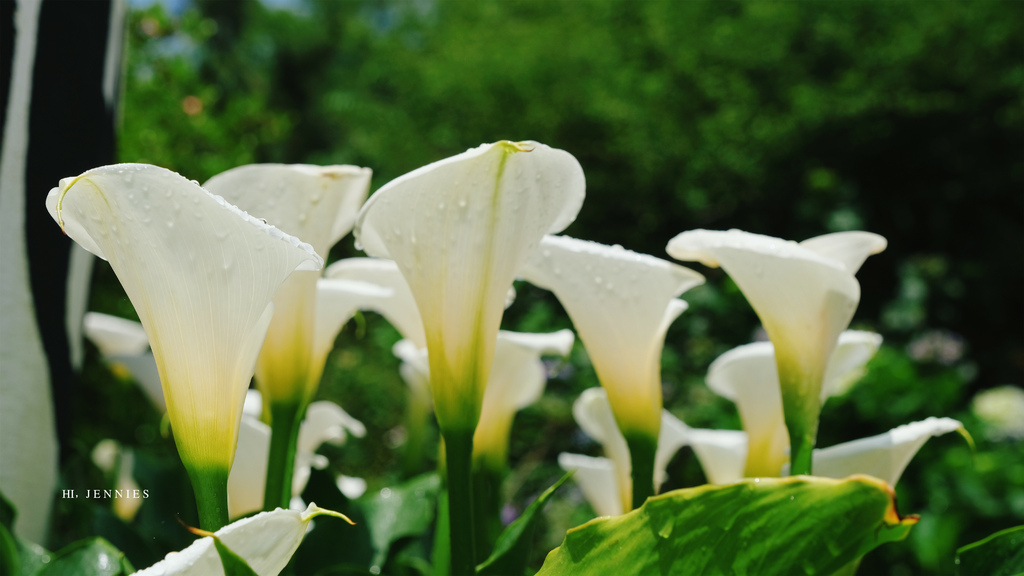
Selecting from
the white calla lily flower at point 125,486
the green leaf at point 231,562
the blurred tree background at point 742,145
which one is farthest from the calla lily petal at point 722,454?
the blurred tree background at point 742,145

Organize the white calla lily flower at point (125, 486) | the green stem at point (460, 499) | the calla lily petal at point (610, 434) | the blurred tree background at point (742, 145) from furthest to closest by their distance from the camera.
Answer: the blurred tree background at point (742, 145)
the white calla lily flower at point (125, 486)
the calla lily petal at point (610, 434)
the green stem at point (460, 499)

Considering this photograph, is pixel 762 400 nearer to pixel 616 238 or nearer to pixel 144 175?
pixel 144 175

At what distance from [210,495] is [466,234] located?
0.17m

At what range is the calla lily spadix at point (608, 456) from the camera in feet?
2.00

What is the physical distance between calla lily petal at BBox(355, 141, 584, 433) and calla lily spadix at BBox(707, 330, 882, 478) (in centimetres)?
23

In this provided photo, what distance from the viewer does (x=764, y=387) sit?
0.54m

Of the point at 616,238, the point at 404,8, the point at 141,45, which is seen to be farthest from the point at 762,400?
the point at 404,8

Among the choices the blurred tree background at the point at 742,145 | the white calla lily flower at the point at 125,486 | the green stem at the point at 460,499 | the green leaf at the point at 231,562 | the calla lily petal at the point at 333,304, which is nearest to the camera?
the green leaf at the point at 231,562

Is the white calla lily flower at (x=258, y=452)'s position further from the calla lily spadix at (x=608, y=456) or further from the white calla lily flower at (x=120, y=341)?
the calla lily spadix at (x=608, y=456)

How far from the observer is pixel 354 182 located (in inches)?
17.4

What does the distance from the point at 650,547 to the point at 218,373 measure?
0.21m

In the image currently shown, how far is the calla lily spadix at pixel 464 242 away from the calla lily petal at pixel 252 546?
0.11 metres

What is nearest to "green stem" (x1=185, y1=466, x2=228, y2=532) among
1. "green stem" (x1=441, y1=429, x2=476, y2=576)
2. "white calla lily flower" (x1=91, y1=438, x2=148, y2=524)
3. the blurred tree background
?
"green stem" (x1=441, y1=429, x2=476, y2=576)

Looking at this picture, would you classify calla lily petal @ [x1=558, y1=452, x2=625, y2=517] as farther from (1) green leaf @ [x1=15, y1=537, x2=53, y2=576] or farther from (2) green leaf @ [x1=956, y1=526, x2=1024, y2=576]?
(1) green leaf @ [x1=15, y1=537, x2=53, y2=576]
